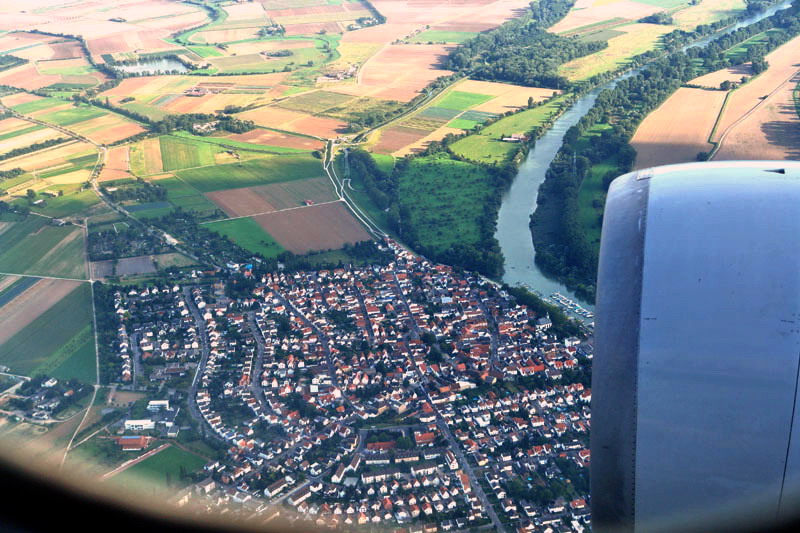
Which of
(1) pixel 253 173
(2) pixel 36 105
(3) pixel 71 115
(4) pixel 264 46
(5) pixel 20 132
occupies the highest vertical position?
(4) pixel 264 46

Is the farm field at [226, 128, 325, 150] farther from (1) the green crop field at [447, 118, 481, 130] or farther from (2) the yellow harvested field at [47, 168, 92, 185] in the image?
(2) the yellow harvested field at [47, 168, 92, 185]

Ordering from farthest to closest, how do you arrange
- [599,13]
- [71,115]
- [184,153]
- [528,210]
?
[599,13]
[71,115]
[184,153]
[528,210]

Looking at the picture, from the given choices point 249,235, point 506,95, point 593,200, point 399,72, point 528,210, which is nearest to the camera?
point 249,235

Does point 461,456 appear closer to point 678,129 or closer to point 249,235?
point 249,235

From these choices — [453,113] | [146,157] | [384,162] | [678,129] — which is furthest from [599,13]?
[146,157]

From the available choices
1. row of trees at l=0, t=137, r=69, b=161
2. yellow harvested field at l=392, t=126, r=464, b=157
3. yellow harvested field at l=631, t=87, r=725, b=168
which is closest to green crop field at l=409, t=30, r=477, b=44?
yellow harvested field at l=392, t=126, r=464, b=157

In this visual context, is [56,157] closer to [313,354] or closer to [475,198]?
[475,198]

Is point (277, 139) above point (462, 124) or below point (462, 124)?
above

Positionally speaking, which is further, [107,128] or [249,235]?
[107,128]
